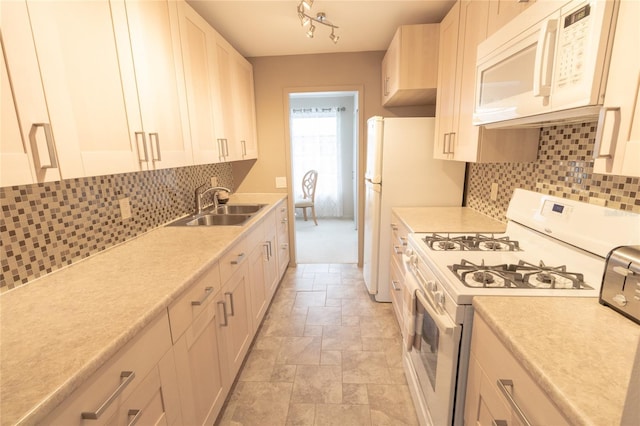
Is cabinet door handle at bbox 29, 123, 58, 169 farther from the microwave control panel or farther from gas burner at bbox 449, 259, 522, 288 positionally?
the microwave control panel

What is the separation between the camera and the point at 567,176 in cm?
139

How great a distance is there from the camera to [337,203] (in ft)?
19.7

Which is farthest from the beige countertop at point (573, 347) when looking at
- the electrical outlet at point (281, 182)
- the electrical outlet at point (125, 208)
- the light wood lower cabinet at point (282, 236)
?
the electrical outlet at point (281, 182)

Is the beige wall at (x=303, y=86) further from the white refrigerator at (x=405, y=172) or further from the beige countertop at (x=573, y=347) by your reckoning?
the beige countertop at (x=573, y=347)

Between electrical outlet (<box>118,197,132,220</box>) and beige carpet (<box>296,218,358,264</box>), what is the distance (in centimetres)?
234

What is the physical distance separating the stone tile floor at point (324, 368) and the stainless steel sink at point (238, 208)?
0.89 metres

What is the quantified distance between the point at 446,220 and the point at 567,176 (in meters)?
0.75

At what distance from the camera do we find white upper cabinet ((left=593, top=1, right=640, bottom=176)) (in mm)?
742

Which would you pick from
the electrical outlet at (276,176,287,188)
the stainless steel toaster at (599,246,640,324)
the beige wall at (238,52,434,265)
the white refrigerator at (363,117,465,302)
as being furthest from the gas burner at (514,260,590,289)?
the electrical outlet at (276,176,287,188)

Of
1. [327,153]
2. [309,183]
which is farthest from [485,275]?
[327,153]

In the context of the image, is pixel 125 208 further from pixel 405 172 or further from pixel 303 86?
pixel 303 86

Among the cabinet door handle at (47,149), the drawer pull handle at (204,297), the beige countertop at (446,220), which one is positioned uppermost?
the cabinet door handle at (47,149)

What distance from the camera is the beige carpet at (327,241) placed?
12.7 feet

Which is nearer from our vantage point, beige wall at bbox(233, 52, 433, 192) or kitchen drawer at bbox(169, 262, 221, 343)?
kitchen drawer at bbox(169, 262, 221, 343)
